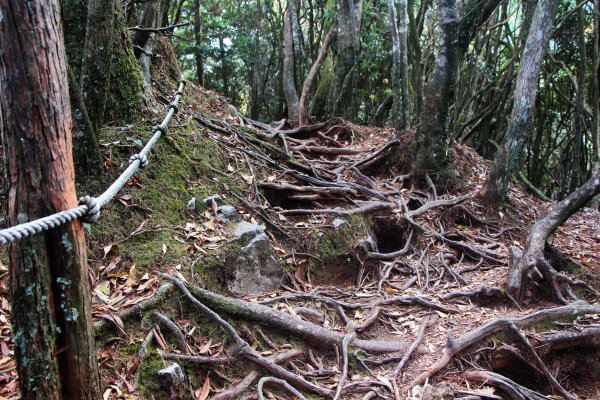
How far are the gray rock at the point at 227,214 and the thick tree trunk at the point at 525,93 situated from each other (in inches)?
137

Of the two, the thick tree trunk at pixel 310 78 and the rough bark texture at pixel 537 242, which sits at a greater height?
the thick tree trunk at pixel 310 78

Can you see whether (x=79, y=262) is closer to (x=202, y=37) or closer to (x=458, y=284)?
(x=458, y=284)

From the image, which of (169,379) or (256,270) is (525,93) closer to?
(256,270)

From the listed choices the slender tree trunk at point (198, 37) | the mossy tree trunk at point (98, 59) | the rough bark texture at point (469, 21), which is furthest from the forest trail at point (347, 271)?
the slender tree trunk at point (198, 37)

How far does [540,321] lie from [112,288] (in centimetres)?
344

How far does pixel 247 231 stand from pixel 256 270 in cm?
35

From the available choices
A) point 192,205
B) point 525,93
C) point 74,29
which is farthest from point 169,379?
point 525,93

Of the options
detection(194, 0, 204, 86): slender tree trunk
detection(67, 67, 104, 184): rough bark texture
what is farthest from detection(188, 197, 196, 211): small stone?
detection(194, 0, 204, 86): slender tree trunk

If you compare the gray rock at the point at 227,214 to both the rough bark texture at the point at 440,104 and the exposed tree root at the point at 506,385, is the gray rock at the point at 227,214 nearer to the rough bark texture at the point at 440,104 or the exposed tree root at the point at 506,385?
the exposed tree root at the point at 506,385

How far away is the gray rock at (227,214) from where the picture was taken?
4.29 m

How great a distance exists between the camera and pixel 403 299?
14.6 feet

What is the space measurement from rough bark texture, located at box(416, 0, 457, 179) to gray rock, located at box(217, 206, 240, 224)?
320 centimetres

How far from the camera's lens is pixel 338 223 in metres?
5.05

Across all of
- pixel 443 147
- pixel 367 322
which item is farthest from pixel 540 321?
pixel 443 147
